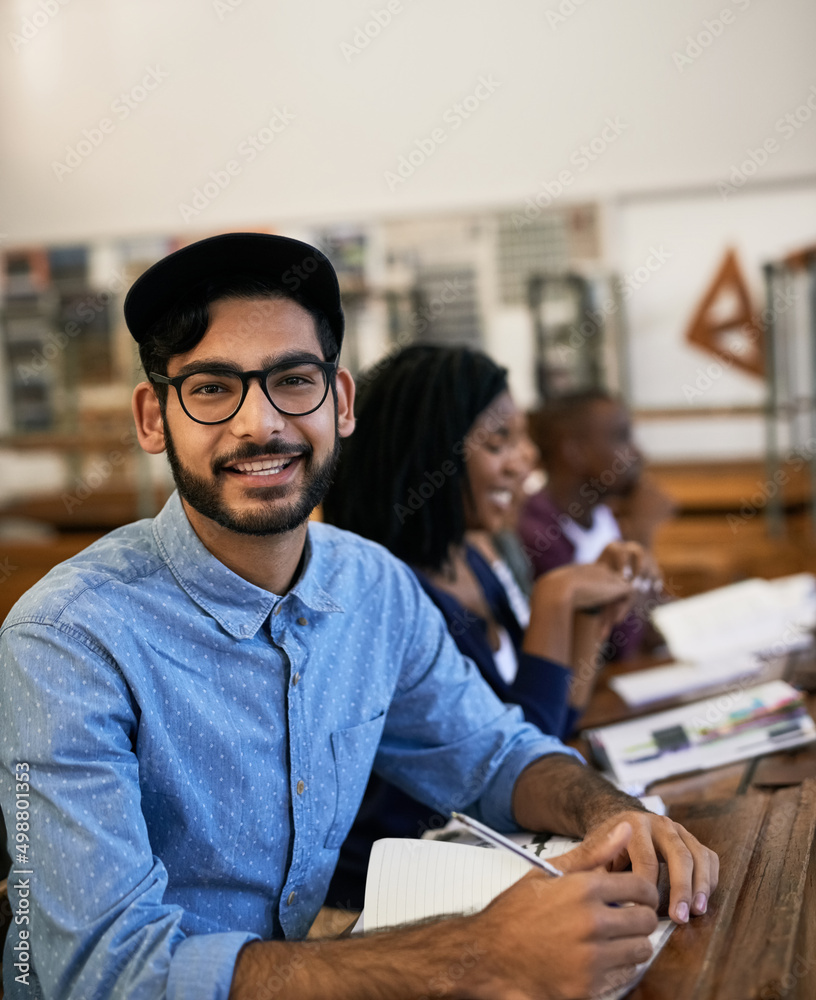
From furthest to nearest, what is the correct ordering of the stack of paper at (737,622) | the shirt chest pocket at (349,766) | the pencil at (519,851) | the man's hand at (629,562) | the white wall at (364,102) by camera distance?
the white wall at (364,102), the stack of paper at (737,622), the man's hand at (629,562), the shirt chest pocket at (349,766), the pencil at (519,851)

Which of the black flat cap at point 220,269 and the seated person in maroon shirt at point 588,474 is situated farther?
the seated person in maroon shirt at point 588,474

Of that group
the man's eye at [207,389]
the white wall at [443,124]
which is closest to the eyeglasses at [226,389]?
the man's eye at [207,389]

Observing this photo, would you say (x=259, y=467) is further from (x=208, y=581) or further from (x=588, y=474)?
(x=588, y=474)

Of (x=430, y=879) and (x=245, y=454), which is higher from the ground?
(x=245, y=454)

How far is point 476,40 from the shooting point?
5.66 metres

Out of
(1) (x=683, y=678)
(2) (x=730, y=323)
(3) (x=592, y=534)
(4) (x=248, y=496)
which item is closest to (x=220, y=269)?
(4) (x=248, y=496)

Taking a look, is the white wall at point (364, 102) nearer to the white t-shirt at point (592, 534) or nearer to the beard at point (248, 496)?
the white t-shirt at point (592, 534)

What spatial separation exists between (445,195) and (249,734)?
5.29m

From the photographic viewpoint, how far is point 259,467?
1017mm

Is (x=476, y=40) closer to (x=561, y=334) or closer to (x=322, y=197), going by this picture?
(x=322, y=197)

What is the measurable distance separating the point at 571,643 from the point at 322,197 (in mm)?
4837

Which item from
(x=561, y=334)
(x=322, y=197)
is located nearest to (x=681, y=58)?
(x=561, y=334)

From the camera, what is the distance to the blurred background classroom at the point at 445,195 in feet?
17.7

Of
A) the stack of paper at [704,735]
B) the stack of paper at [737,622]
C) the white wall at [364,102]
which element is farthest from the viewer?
the white wall at [364,102]
